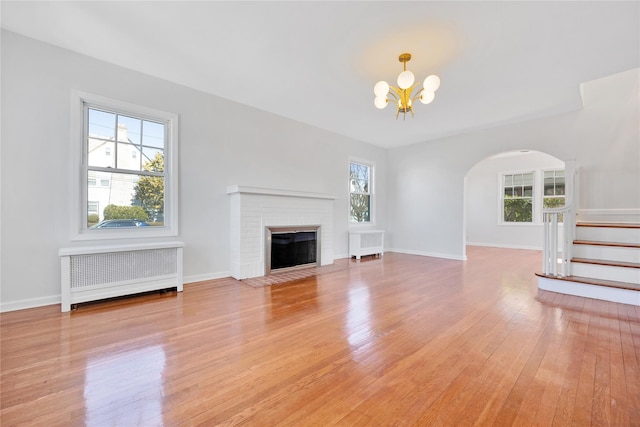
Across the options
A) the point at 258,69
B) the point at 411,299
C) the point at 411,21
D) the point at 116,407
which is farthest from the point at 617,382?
the point at 258,69

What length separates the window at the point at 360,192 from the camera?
628 centimetres

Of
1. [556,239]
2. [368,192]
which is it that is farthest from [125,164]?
[556,239]

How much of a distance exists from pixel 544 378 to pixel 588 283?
247 centimetres

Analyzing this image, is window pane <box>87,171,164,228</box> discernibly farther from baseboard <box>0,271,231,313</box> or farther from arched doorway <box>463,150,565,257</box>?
arched doorway <box>463,150,565,257</box>

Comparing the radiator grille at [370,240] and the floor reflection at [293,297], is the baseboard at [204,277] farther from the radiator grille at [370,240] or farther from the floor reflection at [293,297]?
the radiator grille at [370,240]

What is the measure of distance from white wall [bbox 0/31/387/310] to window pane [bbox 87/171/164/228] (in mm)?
267

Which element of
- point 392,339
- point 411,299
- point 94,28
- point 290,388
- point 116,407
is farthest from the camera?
point 411,299

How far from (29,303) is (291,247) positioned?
10.5 ft

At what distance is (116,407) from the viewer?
1342 mm

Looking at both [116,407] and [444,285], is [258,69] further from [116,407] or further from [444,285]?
[444,285]

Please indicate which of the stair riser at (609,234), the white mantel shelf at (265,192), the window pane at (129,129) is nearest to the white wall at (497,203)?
the stair riser at (609,234)

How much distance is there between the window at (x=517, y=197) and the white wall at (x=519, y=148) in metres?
3.29

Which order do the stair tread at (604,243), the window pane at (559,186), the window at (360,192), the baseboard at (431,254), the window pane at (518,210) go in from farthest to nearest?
1. the window pane at (518,210)
2. the window pane at (559,186)
3. the window at (360,192)
4. the baseboard at (431,254)
5. the stair tread at (604,243)

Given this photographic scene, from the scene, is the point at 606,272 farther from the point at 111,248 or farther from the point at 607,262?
the point at 111,248
